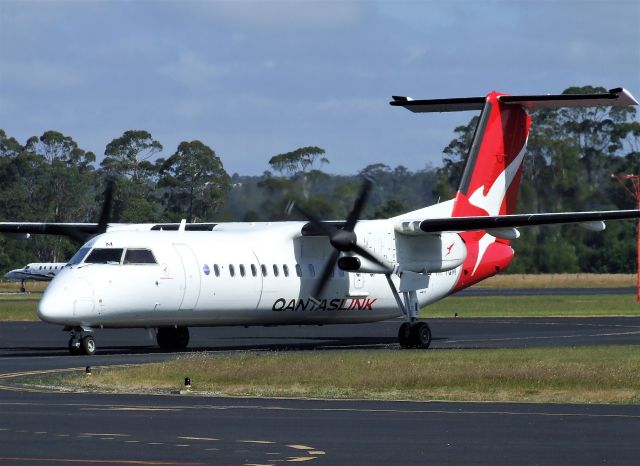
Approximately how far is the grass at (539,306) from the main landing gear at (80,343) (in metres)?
27.1

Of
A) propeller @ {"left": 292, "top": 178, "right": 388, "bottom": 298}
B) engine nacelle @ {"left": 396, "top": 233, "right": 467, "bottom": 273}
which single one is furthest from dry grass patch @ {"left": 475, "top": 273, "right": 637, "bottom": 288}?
propeller @ {"left": 292, "top": 178, "right": 388, "bottom": 298}

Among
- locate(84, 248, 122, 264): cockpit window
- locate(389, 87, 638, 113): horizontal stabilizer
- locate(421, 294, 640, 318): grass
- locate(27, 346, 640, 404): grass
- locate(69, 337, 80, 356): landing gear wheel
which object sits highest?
locate(389, 87, 638, 113): horizontal stabilizer

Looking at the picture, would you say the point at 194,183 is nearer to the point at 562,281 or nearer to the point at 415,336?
the point at 415,336

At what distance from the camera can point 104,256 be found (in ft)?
103

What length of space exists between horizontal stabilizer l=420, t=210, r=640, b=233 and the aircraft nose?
9544 mm

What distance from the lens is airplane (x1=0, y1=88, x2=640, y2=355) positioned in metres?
31.4

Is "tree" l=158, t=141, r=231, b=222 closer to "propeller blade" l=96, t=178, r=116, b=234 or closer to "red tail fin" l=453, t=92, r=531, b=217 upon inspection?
"propeller blade" l=96, t=178, r=116, b=234

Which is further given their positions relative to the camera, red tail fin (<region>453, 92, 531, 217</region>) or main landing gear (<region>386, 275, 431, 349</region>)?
red tail fin (<region>453, 92, 531, 217</region>)

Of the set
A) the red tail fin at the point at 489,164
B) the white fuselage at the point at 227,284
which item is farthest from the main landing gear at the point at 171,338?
the red tail fin at the point at 489,164

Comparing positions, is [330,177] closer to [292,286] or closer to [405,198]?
[292,286]

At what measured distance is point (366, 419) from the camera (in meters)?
18.2

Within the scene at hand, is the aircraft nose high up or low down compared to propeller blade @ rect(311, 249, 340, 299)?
down

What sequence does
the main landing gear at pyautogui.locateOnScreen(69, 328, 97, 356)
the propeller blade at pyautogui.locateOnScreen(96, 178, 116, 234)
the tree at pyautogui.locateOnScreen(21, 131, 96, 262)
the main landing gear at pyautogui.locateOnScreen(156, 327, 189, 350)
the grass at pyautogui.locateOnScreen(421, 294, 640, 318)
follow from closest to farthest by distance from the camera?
the main landing gear at pyautogui.locateOnScreen(69, 328, 97, 356), the main landing gear at pyautogui.locateOnScreen(156, 327, 189, 350), the propeller blade at pyautogui.locateOnScreen(96, 178, 116, 234), the grass at pyautogui.locateOnScreen(421, 294, 640, 318), the tree at pyautogui.locateOnScreen(21, 131, 96, 262)

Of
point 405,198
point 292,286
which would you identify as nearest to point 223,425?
point 292,286
